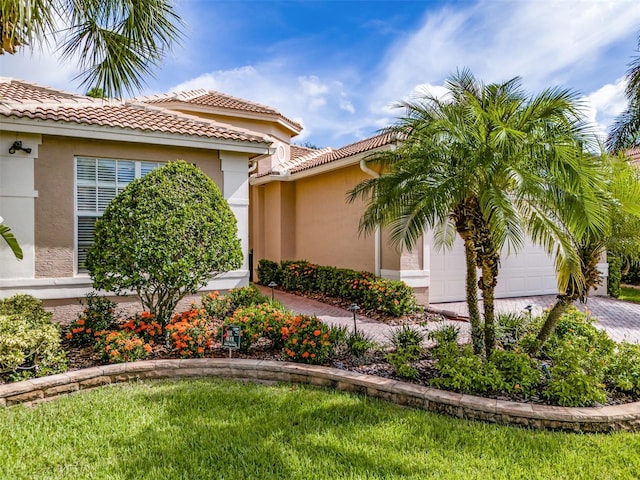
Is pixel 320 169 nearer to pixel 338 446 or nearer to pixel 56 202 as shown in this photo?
pixel 56 202

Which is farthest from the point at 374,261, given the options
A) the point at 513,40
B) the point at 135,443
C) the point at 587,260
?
the point at 135,443

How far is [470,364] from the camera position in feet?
16.9

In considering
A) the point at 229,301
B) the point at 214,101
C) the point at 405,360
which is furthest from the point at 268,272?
the point at 405,360

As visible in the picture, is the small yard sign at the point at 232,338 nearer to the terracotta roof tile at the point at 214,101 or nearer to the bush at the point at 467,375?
the bush at the point at 467,375

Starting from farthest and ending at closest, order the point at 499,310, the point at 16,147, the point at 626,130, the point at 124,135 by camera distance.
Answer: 1. the point at 626,130
2. the point at 499,310
3. the point at 124,135
4. the point at 16,147

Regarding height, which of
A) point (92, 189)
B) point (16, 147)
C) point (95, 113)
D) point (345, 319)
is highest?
point (95, 113)

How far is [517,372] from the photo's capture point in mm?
5051

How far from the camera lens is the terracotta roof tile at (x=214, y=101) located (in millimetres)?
16266

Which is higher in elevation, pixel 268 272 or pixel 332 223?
pixel 332 223

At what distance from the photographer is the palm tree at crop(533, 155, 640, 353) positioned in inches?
209

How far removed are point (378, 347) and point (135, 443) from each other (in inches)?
155

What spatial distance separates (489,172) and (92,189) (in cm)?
801

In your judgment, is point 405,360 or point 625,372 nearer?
point 625,372

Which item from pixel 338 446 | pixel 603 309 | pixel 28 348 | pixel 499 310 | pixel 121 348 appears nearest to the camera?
pixel 338 446
